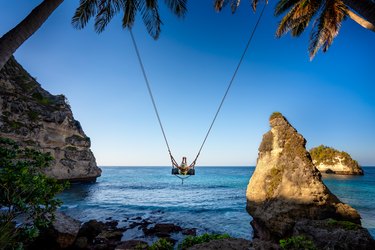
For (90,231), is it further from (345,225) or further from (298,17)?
(298,17)

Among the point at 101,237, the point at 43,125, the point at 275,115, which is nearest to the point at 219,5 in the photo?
the point at 275,115

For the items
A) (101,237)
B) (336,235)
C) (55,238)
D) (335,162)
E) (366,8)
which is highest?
(366,8)

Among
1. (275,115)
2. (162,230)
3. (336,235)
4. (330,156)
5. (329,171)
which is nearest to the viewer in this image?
(336,235)

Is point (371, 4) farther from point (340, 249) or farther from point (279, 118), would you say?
point (279, 118)

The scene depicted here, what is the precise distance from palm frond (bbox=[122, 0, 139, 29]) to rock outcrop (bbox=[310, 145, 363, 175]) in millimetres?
93125

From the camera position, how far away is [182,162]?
13.9 meters

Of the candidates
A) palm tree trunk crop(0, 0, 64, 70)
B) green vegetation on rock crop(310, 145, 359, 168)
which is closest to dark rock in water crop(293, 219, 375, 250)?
palm tree trunk crop(0, 0, 64, 70)

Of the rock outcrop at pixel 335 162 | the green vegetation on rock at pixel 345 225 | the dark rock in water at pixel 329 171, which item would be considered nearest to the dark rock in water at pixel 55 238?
the green vegetation on rock at pixel 345 225

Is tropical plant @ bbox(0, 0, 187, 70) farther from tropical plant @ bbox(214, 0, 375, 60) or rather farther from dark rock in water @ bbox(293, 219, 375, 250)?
dark rock in water @ bbox(293, 219, 375, 250)

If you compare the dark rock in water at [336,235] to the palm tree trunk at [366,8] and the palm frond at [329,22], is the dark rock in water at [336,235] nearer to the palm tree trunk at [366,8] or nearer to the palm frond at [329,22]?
the palm tree trunk at [366,8]

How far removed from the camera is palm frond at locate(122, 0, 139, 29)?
7.79 m

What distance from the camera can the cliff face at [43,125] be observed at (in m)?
30.8

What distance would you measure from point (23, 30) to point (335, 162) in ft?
321

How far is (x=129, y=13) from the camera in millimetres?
8070
